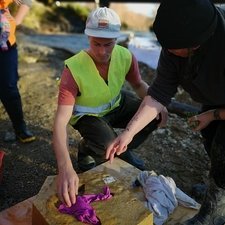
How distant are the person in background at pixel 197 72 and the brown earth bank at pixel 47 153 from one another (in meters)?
0.78

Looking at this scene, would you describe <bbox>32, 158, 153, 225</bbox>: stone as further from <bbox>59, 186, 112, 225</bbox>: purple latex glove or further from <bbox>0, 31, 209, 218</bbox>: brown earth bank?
<bbox>0, 31, 209, 218</bbox>: brown earth bank

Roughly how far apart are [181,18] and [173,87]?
59cm

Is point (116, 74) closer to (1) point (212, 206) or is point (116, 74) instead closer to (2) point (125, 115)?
(2) point (125, 115)

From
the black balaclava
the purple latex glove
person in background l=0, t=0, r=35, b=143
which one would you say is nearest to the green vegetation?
person in background l=0, t=0, r=35, b=143

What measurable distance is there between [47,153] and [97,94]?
94 centimetres

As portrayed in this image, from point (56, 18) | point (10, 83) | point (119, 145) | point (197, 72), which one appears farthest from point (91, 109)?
point (56, 18)

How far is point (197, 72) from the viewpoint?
1848 millimetres

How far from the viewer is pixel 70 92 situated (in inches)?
92.7

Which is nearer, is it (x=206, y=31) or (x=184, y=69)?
(x=206, y=31)

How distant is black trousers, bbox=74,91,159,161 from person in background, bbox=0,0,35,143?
72cm

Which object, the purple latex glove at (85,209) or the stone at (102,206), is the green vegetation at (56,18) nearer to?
the stone at (102,206)

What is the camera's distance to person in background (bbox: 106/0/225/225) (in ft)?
5.22

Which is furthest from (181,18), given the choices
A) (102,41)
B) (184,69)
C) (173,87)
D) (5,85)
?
(5,85)

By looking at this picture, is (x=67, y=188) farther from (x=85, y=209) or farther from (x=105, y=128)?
(x=105, y=128)
